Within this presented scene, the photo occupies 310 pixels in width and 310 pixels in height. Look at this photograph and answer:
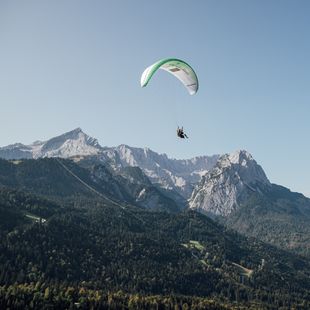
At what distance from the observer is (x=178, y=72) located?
10538 centimetres

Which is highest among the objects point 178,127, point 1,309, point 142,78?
point 142,78

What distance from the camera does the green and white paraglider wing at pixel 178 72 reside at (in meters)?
97.2

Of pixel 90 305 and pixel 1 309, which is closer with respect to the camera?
pixel 1 309

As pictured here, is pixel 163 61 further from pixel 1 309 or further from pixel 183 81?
pixel 1 309

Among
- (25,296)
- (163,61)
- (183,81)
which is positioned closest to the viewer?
(163,61)

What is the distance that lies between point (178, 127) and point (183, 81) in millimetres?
12920

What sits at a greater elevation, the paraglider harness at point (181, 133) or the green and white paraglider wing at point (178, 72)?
the green and white paraglider wing at point (178, 72)

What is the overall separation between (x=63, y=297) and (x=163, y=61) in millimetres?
133682

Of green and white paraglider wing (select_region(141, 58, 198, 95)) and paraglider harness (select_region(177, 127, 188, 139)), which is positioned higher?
green and white paraglider wing (select_region(141, 58, 198, 95))

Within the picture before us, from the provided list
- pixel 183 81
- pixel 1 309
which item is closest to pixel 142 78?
pixel 183 81

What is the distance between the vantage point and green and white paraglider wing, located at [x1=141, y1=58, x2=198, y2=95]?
97175 mm

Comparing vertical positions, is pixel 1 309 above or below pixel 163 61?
below

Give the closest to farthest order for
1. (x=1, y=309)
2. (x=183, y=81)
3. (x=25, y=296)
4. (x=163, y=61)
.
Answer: (x=163, y=61), (x=183, y=81), (x=1, y=309), (x=25, y=296)

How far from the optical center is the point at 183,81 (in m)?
107
